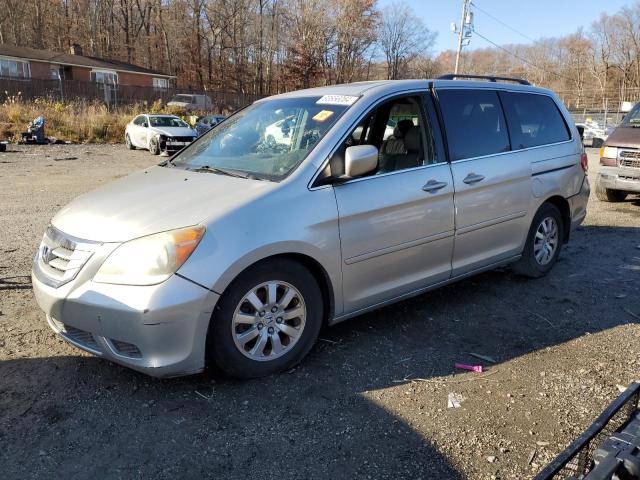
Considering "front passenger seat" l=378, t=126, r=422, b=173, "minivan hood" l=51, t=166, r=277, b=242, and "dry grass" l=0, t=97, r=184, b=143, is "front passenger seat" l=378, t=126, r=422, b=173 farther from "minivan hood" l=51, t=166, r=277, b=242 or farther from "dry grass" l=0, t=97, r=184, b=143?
"dry grass" l=0, t=97, r=184, b=143

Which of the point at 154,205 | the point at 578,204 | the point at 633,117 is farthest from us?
the point at 633,117

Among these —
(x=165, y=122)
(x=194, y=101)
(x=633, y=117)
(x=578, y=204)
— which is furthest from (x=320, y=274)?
(x=194, y=101)

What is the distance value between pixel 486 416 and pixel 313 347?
50.4 inches

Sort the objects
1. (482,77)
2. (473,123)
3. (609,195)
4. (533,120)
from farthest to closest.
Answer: (609,195)
(533,120)
(482,77)
(473,123)

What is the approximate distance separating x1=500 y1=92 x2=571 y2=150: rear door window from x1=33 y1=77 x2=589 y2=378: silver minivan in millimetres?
31

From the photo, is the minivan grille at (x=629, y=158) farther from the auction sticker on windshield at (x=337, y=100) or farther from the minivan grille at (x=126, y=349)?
the minivan grille at (x=126, y=349)

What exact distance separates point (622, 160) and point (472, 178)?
20.5 ft

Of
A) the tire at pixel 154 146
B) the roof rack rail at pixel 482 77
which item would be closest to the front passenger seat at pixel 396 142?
the roof rack rail at pixel 482 77

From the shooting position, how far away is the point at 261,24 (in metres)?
62.1

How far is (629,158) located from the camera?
8898 millimetres

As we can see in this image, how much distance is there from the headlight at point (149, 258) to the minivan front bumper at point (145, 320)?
0.05 m

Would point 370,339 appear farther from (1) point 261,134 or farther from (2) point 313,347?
(1) point 261,134

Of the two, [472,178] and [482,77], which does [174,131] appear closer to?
[482,77]

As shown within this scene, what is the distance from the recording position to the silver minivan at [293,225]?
2908 millimetres
